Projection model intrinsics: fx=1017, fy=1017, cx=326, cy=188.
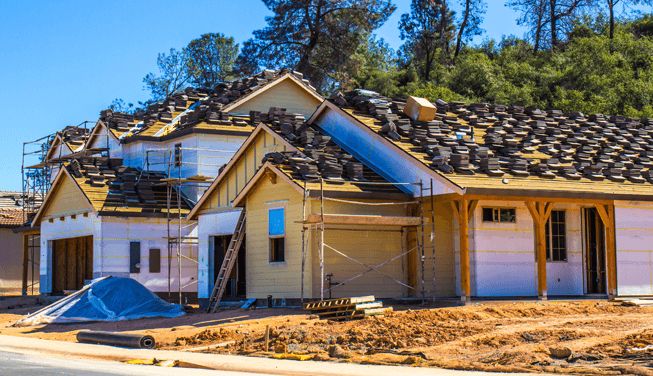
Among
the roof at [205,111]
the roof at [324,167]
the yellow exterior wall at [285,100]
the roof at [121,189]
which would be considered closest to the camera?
the roof at [324,167]

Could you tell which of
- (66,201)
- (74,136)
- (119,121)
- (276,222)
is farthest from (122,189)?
(74,136)

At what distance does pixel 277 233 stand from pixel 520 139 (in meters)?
8.74

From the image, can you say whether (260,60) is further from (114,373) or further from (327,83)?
(114,373)

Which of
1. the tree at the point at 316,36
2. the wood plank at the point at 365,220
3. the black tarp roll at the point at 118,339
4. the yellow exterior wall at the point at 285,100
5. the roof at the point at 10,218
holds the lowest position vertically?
the black tarp roll at the point at 118,339

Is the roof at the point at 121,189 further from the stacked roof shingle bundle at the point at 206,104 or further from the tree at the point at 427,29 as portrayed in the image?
the tree at the point at 427,29

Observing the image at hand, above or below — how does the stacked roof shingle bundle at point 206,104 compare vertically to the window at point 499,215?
above

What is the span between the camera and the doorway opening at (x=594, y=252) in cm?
3028

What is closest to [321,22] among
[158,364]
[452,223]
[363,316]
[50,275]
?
[50,275]

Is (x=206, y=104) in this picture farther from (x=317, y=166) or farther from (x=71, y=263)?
(x=317, y=166)

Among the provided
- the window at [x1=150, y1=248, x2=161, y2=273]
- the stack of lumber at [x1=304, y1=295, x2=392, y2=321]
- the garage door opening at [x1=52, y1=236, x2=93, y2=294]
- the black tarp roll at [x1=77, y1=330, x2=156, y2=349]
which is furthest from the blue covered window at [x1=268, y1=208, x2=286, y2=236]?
the garage door opening at [x1=52, y1=236, x2=93, y2=294]

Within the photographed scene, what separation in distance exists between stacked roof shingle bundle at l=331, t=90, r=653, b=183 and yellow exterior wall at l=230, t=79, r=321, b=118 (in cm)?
952

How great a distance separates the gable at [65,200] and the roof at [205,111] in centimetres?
362

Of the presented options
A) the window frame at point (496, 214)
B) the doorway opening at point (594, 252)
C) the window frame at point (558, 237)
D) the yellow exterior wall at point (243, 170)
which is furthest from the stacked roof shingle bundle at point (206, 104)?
the doorway opening at point (594, 252)

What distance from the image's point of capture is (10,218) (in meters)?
50.9
